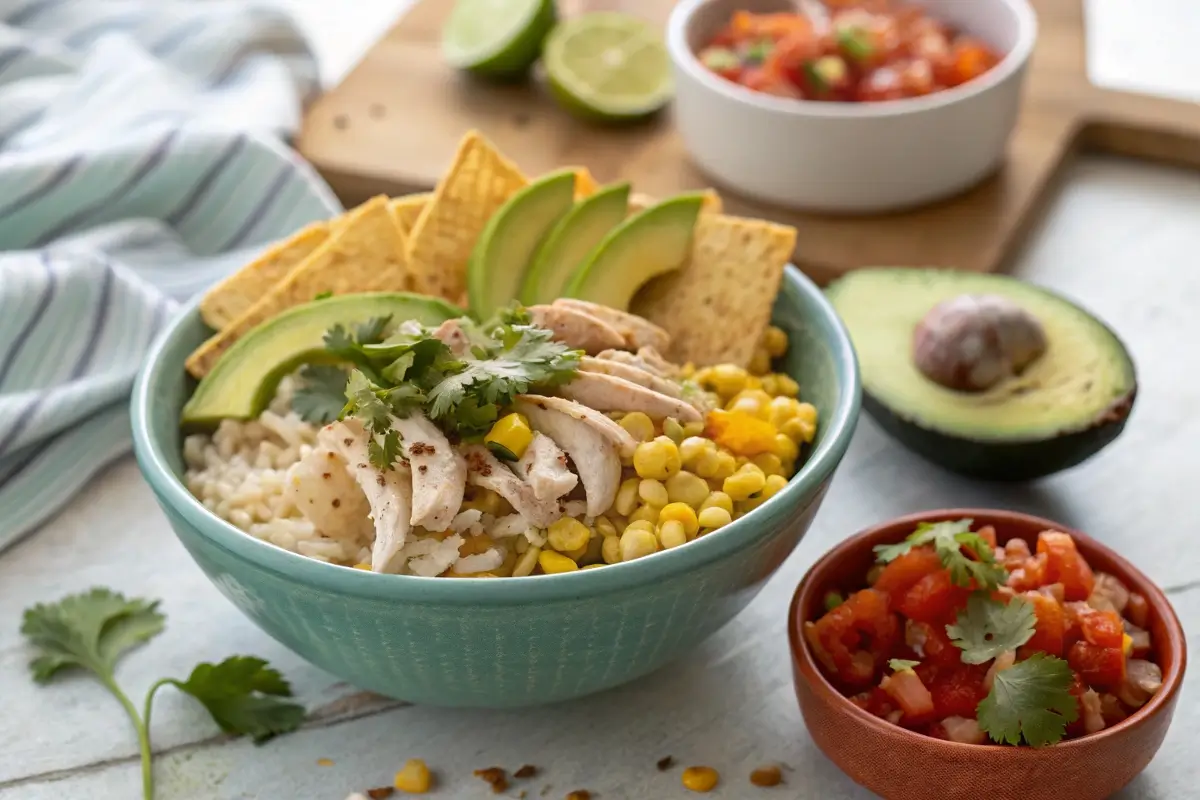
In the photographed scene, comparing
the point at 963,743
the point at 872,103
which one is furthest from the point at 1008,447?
the point at 872,103

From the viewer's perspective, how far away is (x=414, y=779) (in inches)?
83.2

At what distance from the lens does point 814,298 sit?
247 centimetres

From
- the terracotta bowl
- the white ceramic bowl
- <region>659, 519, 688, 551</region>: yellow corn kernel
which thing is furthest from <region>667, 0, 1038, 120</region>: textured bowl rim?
<region>659, 519, 688, 551</region>: yellow corn kernel

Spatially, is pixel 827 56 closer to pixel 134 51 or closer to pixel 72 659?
pixel 134 51

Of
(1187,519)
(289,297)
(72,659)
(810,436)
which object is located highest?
(289,297)

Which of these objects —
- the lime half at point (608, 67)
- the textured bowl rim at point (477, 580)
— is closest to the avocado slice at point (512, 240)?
the textured bowl rim at point (477, 580)

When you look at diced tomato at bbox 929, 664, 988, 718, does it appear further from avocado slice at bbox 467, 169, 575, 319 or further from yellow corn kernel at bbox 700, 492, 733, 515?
avocado slice at bbox 467, 169, 575, 319

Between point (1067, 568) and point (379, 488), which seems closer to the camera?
point (379, 488)

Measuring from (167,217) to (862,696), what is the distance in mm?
2134

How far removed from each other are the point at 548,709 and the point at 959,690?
0.67 metres

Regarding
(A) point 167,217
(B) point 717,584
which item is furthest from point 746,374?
(A) point 167,217

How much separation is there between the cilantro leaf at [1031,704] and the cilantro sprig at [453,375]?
75 centimetres

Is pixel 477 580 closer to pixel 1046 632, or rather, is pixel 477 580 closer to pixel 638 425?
pixel 638 425

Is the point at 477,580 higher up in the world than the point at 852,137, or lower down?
higher up
